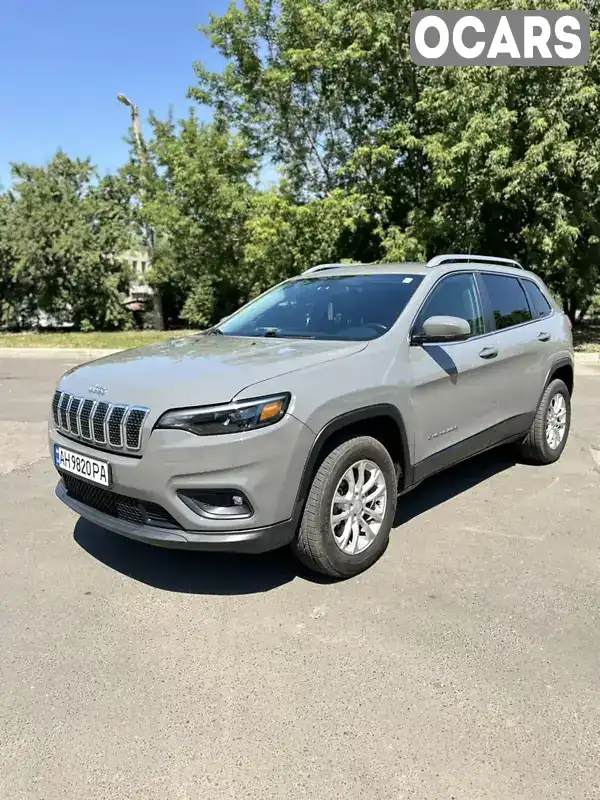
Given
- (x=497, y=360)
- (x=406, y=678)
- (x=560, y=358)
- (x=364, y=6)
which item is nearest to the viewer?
(x=406, y=678)

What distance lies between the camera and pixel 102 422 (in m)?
3.31

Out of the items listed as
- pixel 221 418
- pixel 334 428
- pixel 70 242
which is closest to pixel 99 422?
pixel 221 418

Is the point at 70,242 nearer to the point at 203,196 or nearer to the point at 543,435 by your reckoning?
the point at 203,196

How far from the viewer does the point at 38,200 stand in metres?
25.2

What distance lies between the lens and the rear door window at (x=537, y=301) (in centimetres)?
558

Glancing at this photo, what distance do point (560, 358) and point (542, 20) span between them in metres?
12.1

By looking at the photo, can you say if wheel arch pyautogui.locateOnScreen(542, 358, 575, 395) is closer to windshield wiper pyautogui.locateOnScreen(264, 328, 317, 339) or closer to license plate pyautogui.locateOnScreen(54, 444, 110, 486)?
windshield wiper pyautogui.locateOnScreen(264, 328, 317, 339)

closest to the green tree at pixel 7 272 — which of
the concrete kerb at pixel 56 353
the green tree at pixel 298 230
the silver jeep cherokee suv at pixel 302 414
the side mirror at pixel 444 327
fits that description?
the concrete kerb at pixel 56 353

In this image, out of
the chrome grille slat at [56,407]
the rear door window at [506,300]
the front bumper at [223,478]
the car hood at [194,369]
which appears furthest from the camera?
the rear door window at [506,300]

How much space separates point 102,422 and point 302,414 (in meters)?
1.02

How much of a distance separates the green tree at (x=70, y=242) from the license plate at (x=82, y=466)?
22645 mm

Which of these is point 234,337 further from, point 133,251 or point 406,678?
point 133,251

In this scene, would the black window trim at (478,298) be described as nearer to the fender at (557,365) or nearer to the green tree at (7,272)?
the fender at (557,365)

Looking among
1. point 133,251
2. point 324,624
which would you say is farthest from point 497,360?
point 133,251
